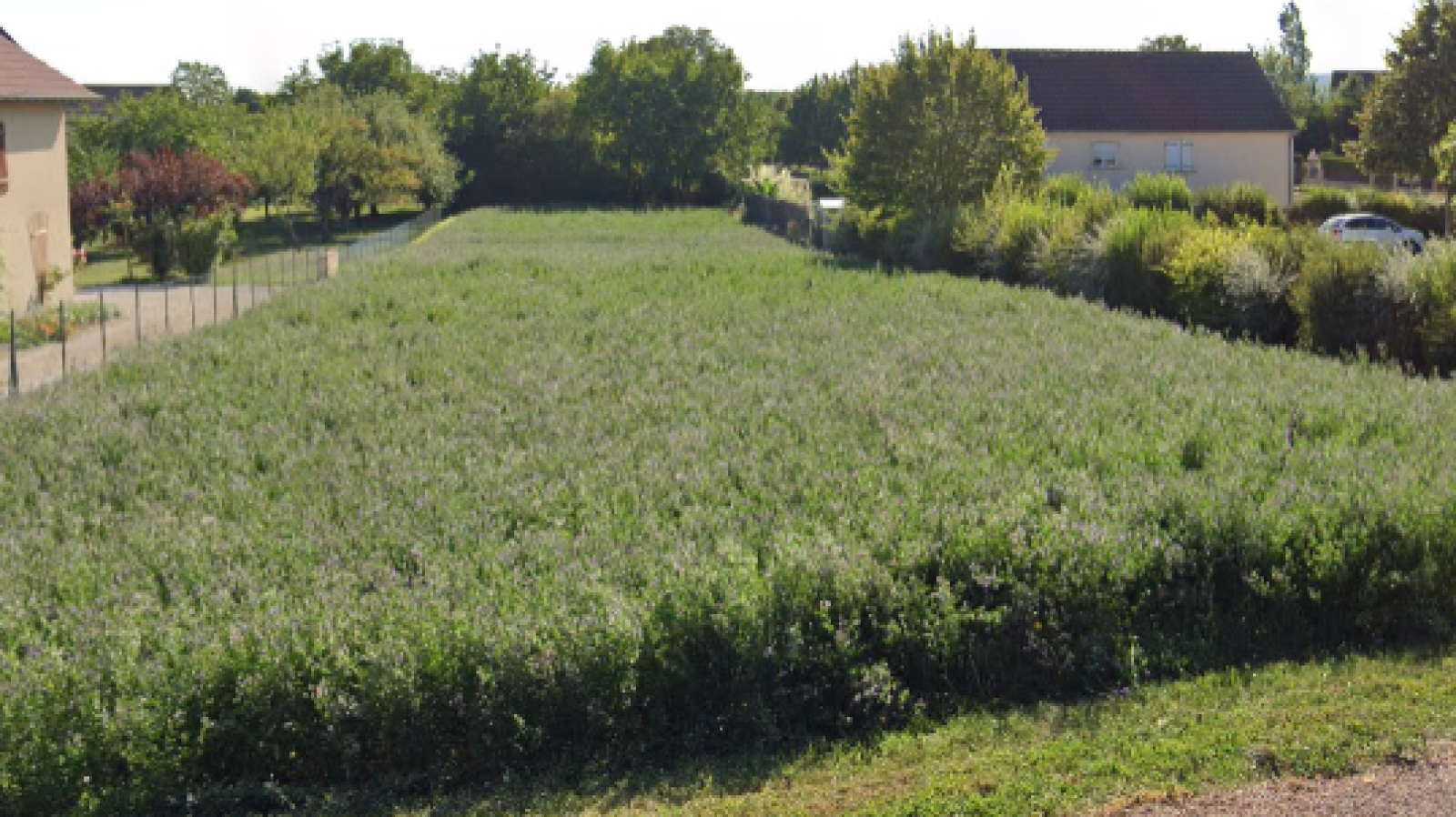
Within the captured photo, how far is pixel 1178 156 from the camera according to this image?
51844 mm

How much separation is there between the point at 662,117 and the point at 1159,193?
41.8 meters

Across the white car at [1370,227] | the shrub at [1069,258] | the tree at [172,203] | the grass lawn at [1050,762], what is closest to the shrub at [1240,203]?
the white car at [1370,227]

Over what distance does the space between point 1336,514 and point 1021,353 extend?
8.74m

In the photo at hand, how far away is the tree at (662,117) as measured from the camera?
242 feet

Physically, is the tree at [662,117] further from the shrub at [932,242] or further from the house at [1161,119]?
the shrub at [932,242]

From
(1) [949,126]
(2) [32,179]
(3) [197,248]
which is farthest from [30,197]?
(1) [949,126]

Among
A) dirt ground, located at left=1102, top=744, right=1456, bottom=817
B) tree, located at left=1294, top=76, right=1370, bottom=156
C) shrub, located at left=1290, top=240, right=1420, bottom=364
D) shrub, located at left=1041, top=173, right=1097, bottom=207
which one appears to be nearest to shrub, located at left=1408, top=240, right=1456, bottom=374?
shrub, located at left=1290, top=240, right=1420, bottom=364

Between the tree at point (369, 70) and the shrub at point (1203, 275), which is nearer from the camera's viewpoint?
the shrub at point (1203, 275)

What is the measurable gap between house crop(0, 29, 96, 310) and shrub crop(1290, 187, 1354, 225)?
33965mm

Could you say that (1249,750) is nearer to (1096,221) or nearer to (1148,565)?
(1148,565)

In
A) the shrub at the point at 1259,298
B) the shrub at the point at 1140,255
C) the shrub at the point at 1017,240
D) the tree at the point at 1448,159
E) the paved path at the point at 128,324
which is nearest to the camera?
the shrub at the point at 1259,298

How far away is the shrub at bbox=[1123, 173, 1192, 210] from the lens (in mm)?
35062

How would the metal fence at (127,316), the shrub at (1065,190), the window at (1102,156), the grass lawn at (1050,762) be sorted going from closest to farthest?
the grass lawn at (1050,762) < the metal fence at (127,316) < the shrub at (1065,190) < the window at (1102,156)

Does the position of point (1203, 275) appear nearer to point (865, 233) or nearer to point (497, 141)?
point (865, 233)
